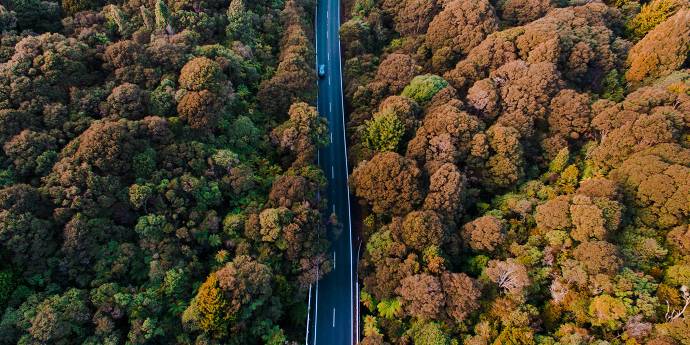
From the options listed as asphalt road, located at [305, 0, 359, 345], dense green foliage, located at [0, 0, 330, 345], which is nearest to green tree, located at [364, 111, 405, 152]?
asphalt road, located at [305, 0, 359, 345]

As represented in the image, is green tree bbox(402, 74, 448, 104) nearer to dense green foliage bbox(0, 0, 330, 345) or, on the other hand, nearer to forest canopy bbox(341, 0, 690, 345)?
forest canopy bbox(341, 0, 690, 345)

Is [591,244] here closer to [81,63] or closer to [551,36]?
[551,36]

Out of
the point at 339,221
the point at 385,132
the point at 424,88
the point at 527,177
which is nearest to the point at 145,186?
the point at 339,221

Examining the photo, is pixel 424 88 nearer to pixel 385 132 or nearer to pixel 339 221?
pixel 385 132

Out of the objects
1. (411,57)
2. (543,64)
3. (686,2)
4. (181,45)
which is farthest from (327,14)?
(686,2)

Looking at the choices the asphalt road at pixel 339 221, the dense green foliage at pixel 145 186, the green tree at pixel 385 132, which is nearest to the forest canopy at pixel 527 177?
the green tree at pixel 385 132

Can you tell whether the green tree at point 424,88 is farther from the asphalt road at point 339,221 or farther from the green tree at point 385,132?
the asphalt road at point 339,221
